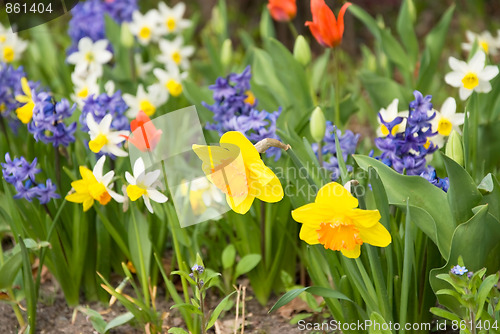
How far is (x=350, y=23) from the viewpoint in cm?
469

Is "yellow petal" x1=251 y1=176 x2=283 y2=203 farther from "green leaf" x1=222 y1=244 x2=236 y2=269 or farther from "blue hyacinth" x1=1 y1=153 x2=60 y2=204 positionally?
"blue hyacinth" x1=1 y1=153 x2=60 y2=204

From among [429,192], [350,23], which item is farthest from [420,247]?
[350,23]

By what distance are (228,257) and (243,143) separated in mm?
647

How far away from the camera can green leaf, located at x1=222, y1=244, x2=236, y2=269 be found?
1.81m

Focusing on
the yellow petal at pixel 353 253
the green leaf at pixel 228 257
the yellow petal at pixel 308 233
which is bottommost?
the green leaf at pixel 228 257

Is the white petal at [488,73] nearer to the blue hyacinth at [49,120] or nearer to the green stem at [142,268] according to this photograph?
the green stem at [142,268]

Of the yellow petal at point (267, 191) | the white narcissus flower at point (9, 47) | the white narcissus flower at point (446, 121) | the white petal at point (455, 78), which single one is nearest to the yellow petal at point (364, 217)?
the yellow petal at point (267, 191)

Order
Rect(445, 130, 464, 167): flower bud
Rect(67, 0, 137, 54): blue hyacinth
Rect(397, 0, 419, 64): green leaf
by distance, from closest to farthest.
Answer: Rect(445, 130, 464, 167): flower bud → Rect(397, 0, 419, 64): green leaf → Rect(67, 0, 137, 54): blue hyacinth

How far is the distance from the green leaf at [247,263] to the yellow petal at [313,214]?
519 millimetres

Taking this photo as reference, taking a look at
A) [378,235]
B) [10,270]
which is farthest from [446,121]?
[10,270]

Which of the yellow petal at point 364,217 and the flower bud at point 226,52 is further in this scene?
the flower bud at point 226,52

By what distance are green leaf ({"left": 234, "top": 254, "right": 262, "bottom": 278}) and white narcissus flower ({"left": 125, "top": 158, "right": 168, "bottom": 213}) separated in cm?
40

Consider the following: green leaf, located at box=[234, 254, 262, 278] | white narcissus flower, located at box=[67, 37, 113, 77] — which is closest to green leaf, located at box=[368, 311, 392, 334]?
green leaf, located at box=[234, 254, 262, 278]

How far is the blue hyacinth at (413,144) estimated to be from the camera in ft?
5.05
